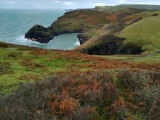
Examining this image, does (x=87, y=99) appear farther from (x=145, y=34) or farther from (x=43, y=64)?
(x=145, y=34)

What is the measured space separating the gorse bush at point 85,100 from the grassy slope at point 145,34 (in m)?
56.8

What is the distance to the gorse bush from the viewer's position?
11977mm

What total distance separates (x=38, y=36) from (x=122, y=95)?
121 metres

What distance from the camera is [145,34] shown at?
289 feet

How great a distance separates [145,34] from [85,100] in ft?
260

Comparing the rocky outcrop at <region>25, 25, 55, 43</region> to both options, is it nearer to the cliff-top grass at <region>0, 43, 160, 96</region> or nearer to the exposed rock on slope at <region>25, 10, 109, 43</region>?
the exposed rock on slope at <region>25, 10, 109, 43</region>

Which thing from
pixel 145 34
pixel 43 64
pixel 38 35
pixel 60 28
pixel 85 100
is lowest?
pixel 38 35

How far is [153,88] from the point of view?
15.2m


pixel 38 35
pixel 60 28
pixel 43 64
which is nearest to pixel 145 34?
pixel 43 64

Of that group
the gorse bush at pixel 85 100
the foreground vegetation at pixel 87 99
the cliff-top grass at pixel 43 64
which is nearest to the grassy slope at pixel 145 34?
the cliff-top grass at pixel 43 64

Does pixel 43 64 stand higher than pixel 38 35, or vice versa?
pixel 43 64

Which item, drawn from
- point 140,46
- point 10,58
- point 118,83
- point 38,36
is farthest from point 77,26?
point 118,83

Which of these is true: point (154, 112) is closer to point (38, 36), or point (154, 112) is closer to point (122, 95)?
point (122, 95)

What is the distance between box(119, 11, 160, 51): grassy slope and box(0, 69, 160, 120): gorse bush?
5682 cm
